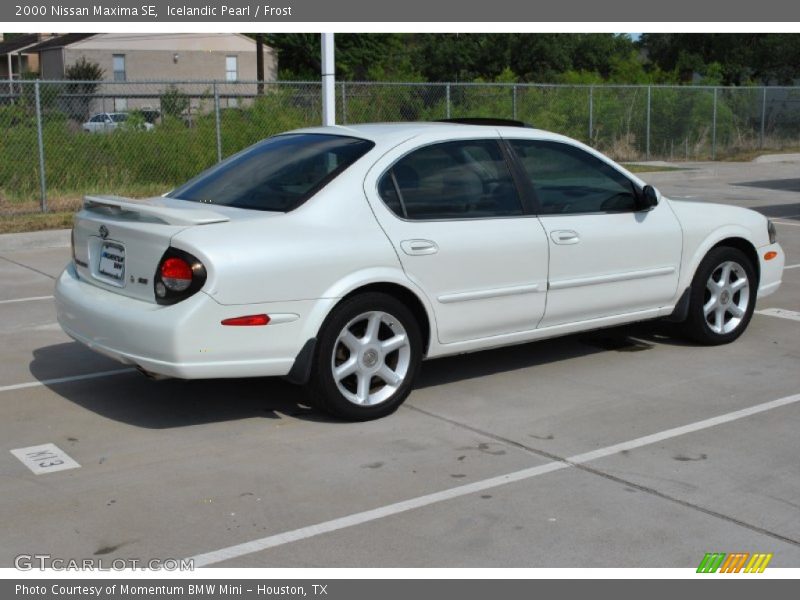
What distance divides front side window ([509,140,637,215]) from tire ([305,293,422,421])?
131 centimetres

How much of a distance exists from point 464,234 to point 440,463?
1528mm

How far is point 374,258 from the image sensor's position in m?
5.81

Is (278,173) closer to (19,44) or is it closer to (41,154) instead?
(41,154)

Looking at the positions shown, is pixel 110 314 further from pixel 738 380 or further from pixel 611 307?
pixel 738 380

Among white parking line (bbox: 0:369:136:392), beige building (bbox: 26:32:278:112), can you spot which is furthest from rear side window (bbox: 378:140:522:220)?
beige building (bbox: 26:32:278:112)

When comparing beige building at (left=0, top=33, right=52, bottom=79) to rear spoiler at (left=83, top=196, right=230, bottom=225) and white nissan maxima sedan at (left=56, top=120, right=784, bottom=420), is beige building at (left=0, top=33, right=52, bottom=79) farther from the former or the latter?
white nissan maxima sedan at (left=56, top=120, right=784, bottom=420)

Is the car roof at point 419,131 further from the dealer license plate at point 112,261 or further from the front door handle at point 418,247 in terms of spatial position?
the dealer license plate at point 112,261

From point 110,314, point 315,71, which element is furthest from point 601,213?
point 315,71

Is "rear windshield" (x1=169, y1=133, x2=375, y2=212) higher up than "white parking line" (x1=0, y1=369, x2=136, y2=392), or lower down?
higher up

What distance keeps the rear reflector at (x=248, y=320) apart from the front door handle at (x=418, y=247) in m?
0.94

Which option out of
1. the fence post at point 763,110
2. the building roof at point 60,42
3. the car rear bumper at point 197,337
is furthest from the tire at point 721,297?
the building roof at point 60,42

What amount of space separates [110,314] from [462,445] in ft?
6.58

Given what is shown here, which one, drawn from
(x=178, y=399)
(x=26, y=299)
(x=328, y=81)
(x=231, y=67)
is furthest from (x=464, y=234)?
(x=231, y=67)

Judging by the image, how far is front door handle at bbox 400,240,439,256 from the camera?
5.95 metres
